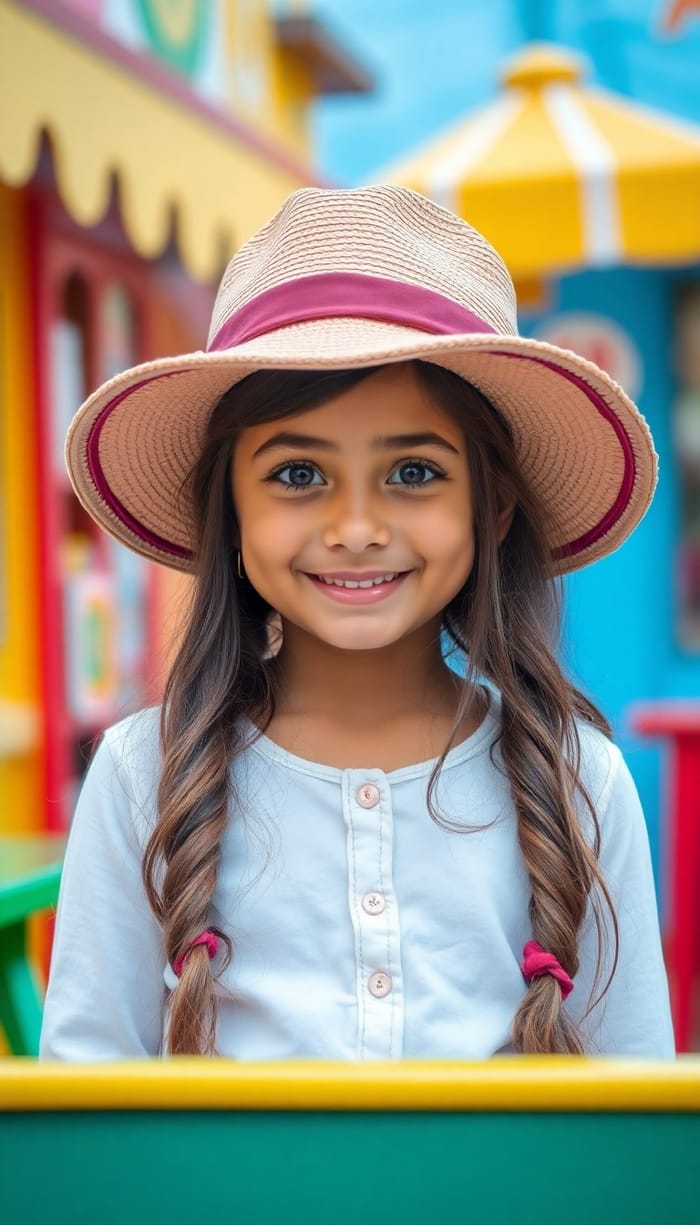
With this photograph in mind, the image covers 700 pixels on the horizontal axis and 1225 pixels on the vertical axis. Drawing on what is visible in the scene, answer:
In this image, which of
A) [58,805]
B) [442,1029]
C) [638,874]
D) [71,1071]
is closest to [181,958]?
[442,1029]

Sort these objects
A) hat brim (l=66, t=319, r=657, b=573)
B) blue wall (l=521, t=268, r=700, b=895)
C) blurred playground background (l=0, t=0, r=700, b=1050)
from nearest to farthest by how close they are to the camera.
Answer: hat brim (l=66, t=319, r=657, b=573), blurred playground background (l=0, t=0, r=700, b=1050), blue wall (l=521, t=268, r=700, b=895)

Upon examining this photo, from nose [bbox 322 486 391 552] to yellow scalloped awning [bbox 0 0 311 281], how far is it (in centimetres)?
188

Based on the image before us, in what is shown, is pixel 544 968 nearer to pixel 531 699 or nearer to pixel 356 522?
pixel 531 699

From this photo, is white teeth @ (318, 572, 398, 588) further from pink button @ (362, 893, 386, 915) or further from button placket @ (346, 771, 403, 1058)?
pink button @ (362, 893, 386, 915)

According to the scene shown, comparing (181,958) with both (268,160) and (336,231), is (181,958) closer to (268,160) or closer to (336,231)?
(336,231)

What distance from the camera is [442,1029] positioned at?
1.43 metres

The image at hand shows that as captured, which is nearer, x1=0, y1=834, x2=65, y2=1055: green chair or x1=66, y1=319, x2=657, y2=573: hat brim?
x1=66, y1=319, x2=657, y2=573: hat brim

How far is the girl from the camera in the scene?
1.44m

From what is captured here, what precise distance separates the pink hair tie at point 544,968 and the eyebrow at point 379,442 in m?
0.51

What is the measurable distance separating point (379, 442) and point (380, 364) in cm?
7

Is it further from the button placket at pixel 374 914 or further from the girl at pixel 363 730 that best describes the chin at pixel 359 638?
the button placket at pixel 374 914

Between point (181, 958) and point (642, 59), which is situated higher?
point (642, 59)

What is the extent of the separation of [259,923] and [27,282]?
3079mm

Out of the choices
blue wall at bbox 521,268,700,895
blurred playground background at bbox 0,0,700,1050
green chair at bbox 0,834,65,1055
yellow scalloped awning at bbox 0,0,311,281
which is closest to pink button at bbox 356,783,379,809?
green chair at bbox 0,834,65,1055
